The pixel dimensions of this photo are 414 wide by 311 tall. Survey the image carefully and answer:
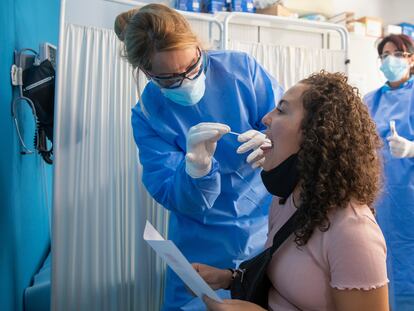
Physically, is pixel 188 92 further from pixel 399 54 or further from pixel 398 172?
pixel 399 54

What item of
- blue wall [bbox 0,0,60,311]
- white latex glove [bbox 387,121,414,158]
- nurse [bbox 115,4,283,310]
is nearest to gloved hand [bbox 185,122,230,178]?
nurse [bbox 115,4,283,310]

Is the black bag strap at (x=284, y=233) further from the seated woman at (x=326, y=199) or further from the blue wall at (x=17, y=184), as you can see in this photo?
the blue wall at (x=17, y=184)

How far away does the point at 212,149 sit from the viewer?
1.09 metres

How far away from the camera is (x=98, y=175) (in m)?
1.59

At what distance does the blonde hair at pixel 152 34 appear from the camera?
103 centimetres

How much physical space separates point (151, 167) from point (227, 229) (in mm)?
312

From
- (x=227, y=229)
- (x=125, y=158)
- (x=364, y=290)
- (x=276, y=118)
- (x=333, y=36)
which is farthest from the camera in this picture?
(x=333, y=36)

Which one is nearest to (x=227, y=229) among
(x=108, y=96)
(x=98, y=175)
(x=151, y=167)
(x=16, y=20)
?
(x=151, y=167)

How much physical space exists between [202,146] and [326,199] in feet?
1.26

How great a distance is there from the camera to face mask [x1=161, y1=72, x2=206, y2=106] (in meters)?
1.14

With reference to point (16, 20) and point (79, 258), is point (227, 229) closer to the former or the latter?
point (79, 258)

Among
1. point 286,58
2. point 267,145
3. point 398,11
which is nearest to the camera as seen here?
point 267,145

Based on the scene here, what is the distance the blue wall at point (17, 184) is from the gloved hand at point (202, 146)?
0.64 metres

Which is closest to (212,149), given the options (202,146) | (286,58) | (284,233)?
(202,146)
